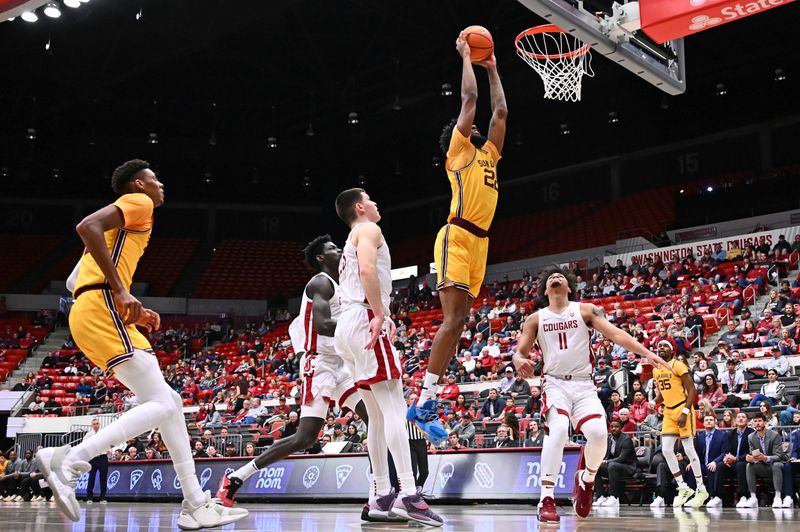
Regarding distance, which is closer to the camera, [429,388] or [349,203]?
[349,203]

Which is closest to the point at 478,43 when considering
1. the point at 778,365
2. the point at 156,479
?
the point at 778,365

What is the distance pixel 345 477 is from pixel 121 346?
345 inches

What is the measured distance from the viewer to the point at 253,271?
38.0m

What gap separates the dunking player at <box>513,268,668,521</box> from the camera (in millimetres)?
6648

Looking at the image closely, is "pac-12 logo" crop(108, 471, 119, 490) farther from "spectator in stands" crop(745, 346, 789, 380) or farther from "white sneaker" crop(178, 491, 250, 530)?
"white sneaker" crop(178, 491, 250, 530)

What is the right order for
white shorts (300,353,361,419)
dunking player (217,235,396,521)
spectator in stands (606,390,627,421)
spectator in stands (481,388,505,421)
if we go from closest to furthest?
dunking player (217,235,396,521) < white shorts (300,353,361,419) < spectator in stands (606,390,627,421) < spectator in stands (481,388,505,421)

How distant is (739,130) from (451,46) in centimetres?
1118

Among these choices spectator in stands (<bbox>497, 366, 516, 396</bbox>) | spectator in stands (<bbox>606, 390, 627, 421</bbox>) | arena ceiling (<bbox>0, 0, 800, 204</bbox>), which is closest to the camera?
spectator in stands (<bbox>606, 390, 627, 421</bbox>)

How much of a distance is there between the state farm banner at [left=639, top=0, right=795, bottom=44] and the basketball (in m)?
2.89

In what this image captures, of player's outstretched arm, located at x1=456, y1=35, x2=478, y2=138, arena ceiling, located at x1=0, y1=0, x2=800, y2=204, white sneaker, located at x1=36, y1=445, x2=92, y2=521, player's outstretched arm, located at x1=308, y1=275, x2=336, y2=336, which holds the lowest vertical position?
white sneaker, located at x1=36, y1=445, x2=92, y2=521

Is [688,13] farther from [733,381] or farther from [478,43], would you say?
[733,381]

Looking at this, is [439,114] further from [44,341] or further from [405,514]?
[405,514]

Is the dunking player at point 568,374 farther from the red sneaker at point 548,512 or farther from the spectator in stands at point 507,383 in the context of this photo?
the spectator in stands at point 507,383

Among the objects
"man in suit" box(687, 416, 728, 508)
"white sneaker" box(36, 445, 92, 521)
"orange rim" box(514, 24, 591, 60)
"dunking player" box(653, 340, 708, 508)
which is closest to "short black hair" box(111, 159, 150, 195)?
"white sneaker" box(36, 445, 92, 521)
